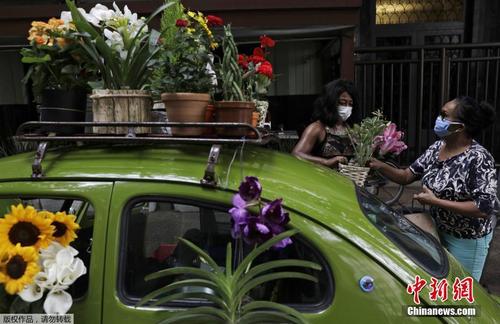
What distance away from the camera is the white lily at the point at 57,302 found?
1.43 m

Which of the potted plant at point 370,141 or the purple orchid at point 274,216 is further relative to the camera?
the potted plant at point 370,141

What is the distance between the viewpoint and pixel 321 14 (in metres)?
5.57

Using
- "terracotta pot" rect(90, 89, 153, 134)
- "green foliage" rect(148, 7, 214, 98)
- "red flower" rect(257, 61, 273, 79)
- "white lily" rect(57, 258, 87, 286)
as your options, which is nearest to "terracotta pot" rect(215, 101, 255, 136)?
"green foliage" rect(148, 7, 214, 98)

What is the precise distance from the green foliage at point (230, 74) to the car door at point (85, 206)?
0.67 m

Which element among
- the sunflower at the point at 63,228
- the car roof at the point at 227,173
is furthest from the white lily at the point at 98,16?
the sunflower at the point at 63,228

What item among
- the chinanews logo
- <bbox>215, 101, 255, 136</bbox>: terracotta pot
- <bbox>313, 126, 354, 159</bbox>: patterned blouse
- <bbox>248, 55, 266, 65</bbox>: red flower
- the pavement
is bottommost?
the pavement

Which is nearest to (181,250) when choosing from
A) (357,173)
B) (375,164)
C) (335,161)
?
(357,173)

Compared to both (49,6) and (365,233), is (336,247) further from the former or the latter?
(49,6)

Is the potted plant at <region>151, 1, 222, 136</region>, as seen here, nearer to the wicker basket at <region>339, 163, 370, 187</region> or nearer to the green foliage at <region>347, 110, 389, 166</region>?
the wicker basket at <region>339, 163, 370, 187</region>

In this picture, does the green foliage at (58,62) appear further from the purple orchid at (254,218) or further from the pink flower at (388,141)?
the pink flower at (388,141)

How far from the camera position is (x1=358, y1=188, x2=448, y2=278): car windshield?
1.70 meters

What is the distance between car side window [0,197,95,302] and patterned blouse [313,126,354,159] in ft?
6.52

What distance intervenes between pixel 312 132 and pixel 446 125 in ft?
3.37

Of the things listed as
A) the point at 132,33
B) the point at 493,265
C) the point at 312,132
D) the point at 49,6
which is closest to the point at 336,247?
the point at 132,33
